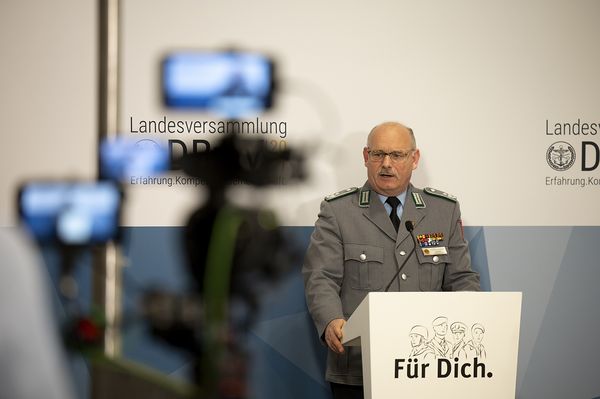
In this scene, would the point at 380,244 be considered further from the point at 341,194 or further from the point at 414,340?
the point at 414,340

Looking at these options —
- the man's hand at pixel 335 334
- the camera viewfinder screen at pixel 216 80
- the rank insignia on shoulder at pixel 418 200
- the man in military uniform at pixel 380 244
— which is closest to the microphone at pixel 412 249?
the man in military uniform at pixel 380 244

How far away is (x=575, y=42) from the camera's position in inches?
205

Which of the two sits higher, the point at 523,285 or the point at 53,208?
the point at 53,208

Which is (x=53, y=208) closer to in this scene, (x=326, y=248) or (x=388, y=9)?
(x=326, y=248)

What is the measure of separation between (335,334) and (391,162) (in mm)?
937

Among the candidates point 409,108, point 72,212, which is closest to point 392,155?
point 409,108

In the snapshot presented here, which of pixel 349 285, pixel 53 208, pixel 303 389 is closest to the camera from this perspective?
pixel 53 208

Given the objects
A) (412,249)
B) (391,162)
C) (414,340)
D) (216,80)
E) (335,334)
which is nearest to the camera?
(216,80)

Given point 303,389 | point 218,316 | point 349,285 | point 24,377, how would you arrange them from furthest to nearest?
point 303,389, point 349,285, point 218,316, point 24,377

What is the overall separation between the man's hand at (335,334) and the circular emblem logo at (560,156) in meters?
1.71

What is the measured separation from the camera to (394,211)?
462cm

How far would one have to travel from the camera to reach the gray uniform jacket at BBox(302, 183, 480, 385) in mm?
4418

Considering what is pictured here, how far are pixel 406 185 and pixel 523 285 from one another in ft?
3.18

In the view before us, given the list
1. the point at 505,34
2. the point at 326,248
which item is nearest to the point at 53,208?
the point at 326,248
